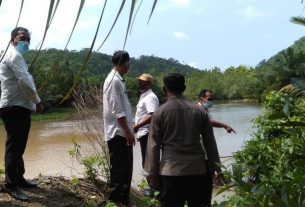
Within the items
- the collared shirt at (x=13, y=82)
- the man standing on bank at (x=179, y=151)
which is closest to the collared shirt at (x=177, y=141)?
the man standing on bank at (x=179, y=151)

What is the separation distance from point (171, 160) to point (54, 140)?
16.5 metres

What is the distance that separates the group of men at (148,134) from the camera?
312 centimetres

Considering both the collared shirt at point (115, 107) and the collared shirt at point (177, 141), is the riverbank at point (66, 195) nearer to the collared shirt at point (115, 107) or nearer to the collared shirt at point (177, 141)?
the collared shirt at point (115, 107)

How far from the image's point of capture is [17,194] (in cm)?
397

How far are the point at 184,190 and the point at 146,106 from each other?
204cm

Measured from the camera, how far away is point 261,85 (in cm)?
5622

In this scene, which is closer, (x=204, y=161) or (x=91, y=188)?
(x=204, y=161)

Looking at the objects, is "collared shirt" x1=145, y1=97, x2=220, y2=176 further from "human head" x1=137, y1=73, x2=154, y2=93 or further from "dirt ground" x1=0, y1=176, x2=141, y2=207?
"human head" x1=137, y1=73, x2=154, y2=93

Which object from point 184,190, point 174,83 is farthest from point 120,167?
point 174,83

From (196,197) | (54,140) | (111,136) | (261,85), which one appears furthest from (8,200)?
(261,85)

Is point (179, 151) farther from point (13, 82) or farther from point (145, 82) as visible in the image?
point (145, 82)

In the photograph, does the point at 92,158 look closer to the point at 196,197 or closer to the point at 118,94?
the point at 118,94

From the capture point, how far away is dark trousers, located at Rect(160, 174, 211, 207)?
3.12 metres

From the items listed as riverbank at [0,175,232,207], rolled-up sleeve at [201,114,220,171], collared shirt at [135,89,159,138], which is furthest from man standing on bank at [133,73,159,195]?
rolled-up sleeve at [201,114,220,171]
